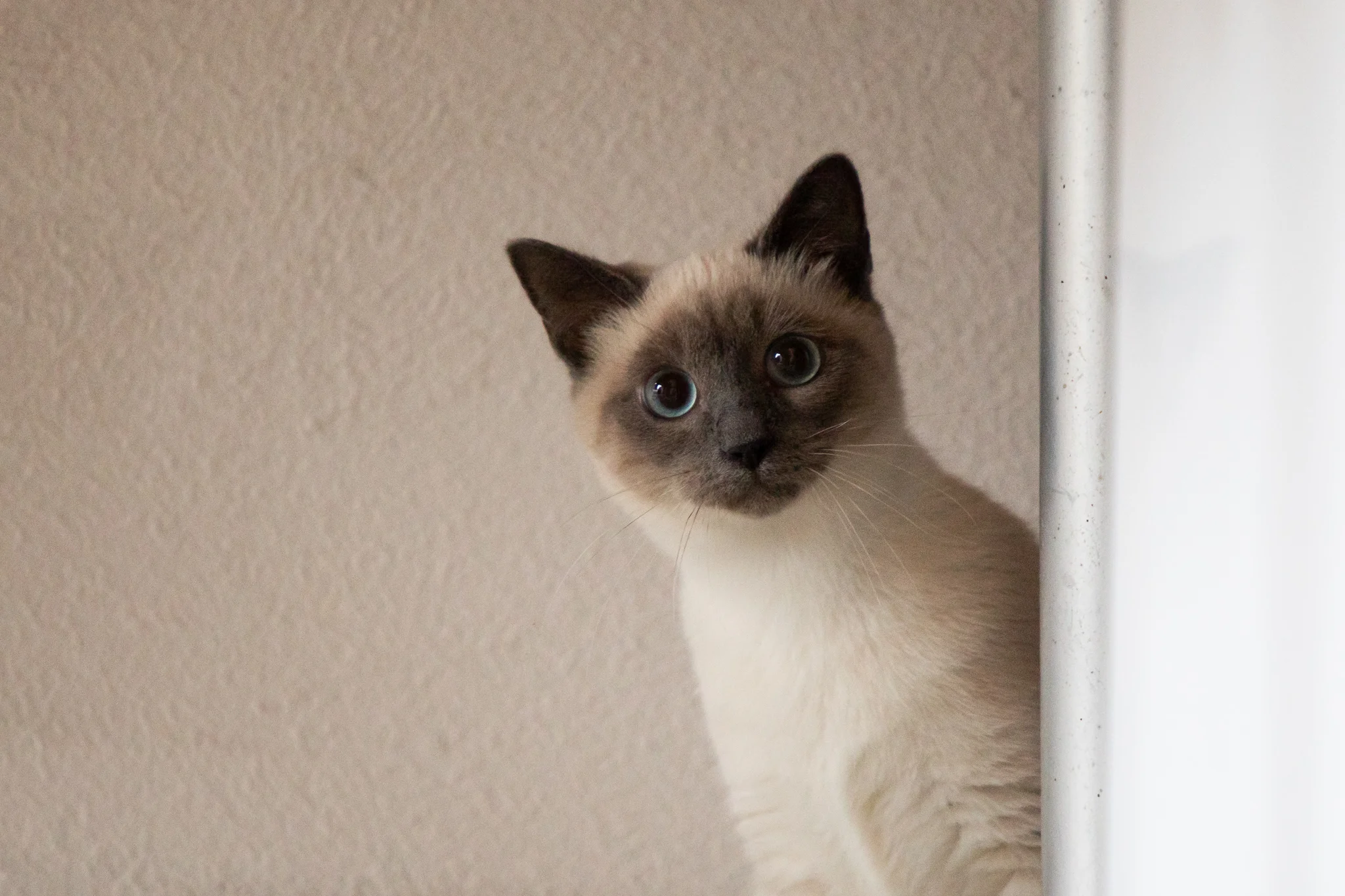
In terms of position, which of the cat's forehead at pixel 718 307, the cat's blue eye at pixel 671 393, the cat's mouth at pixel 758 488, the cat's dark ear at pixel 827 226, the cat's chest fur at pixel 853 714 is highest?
the cat's dark ear at pixel 827 226

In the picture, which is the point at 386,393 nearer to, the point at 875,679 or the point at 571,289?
the point at 571,289

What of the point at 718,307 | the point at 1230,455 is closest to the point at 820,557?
the point at 718,307

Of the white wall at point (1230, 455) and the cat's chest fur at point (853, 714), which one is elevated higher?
the white wall at point (1230, 455)

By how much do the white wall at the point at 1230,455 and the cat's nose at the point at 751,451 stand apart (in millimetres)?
370

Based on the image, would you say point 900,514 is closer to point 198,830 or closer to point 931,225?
point 931,225

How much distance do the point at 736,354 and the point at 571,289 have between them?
148 millimetres

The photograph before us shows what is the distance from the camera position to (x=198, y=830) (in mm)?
1243

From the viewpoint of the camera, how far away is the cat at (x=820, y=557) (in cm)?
74

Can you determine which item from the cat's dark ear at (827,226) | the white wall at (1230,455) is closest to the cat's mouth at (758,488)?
the cat's dark ear at (827,226)

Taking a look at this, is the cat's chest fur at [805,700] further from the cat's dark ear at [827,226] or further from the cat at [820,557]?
the cat's dark ear at [827,226]

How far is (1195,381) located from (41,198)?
119cm

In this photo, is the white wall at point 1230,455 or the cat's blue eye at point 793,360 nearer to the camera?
the white wall at point 1230,455

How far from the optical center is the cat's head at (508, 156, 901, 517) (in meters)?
0.75

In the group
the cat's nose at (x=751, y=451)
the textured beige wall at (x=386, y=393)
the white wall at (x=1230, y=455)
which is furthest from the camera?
the textured beige wall at (x=386, y=393)
